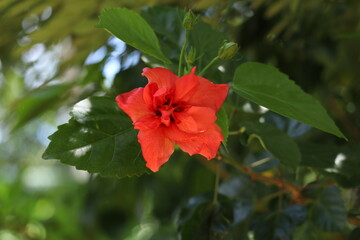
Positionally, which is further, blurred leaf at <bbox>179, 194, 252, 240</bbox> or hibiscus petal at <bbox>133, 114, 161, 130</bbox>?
blurred leaf at <bbox>179, 194, 252, 240</bbox>

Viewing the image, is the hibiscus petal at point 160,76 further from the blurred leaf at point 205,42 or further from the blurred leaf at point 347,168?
the blurred leaf at point 347,168

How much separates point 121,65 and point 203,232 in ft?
1.29

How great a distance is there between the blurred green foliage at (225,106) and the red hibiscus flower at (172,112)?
0.38 ft

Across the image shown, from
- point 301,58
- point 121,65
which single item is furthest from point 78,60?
point 301,58

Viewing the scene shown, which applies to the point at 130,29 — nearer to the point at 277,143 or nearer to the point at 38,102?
the point at 277,143

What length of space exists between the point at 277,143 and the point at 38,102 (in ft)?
1.68

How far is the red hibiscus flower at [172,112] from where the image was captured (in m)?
0.46

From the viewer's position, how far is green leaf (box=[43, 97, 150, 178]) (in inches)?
20.1

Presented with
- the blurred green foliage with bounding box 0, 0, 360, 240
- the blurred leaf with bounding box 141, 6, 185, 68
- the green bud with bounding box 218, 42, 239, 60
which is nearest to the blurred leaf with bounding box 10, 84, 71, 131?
the blurred green foliage with bounding box 0, 0, 360, 240

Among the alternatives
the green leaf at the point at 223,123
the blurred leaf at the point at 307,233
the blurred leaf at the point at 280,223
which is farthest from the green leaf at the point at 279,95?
the blurred leaf at the point at 307,233

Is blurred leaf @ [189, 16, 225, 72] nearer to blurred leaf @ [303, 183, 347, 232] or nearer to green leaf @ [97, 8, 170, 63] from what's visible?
green leaf @ [97, 8, 170, 63]

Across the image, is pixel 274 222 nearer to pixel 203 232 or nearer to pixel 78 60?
pixel 203 232

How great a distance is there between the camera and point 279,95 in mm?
522

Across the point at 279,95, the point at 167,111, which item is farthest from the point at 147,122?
the point at 279,95
